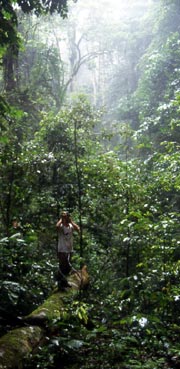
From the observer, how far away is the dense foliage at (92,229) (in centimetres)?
459

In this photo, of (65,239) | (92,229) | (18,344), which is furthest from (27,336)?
(92,229)

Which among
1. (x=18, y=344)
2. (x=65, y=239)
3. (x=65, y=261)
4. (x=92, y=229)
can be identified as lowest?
(x=18, y=344)

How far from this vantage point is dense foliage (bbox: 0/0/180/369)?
459 cm

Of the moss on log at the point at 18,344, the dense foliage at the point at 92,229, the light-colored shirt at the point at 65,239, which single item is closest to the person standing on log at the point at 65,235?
the light-colored shirt at the point at 65,239

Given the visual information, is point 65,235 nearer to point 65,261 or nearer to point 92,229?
point 65,261

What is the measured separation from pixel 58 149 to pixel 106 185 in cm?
167

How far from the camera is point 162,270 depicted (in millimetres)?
5715

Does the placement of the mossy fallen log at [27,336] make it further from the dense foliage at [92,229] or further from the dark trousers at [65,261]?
the dark trousers at [65,261]

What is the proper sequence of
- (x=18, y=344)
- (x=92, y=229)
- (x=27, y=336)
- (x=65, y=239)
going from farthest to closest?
(x=92, y=229) → (x=65, y=239) → (x=27, y=336) → (x=18, y=344)

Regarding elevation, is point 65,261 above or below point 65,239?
below

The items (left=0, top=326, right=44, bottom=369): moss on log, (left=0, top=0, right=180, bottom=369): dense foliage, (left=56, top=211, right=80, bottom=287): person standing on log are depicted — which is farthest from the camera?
(left=56, top=211, right=80, bottom=287): person standing on log

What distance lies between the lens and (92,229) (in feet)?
31.6

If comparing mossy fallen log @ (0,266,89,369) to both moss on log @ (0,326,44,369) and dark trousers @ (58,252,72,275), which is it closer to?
moss on log @ (0,326,44,369)

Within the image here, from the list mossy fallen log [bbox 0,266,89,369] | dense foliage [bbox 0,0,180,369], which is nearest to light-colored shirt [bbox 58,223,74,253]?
dense foliage [bbox 0,0,180,369]
